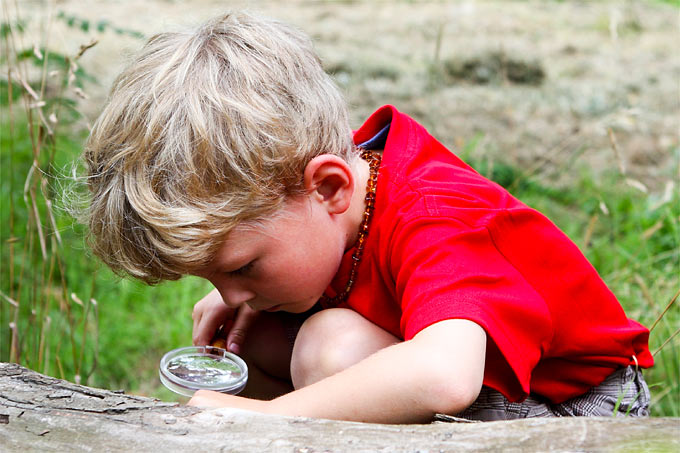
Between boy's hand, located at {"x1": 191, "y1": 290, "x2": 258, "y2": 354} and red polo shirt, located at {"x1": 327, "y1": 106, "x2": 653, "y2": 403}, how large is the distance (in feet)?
1.34

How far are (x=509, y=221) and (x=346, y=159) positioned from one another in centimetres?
41

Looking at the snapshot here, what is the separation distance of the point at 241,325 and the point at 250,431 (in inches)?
39.2

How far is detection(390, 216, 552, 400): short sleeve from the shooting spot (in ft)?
5.13

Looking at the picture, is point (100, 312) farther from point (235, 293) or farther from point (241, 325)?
point (235, 293)

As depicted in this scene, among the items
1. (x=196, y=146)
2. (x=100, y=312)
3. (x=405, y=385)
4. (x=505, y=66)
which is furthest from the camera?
(x=505, y=66)

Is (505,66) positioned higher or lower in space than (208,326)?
higher

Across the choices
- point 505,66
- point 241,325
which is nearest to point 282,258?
point 241,325

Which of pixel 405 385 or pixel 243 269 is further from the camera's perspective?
pixel 243 269

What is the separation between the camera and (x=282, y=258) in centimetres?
175

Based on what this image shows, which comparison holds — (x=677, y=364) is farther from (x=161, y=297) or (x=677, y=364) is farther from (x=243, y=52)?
(x=161, y=297)

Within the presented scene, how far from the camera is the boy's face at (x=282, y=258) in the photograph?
170 centimetres

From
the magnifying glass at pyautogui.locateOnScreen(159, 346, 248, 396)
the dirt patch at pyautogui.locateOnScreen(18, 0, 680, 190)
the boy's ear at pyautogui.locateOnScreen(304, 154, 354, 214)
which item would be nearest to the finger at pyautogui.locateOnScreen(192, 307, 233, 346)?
the magnifying glass at pyautogui.locateOnScreen(159, 346, 248, 396)

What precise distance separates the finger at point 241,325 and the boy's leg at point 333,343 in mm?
366

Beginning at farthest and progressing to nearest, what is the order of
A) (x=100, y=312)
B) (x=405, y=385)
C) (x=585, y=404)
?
(x=100, y=312), (x=585, y=404), (x=405, y=385)
